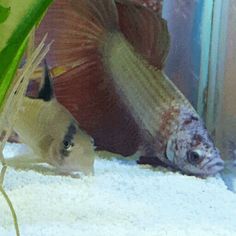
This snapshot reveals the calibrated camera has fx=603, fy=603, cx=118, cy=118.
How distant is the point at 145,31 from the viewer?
2.43 metres

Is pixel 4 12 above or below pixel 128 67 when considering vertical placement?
above

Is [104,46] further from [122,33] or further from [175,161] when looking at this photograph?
[175,161]

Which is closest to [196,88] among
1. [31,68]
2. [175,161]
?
[175,161]

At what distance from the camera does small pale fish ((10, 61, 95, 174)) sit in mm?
2008

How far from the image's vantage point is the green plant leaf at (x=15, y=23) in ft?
3.07

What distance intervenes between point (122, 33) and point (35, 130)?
653 millimetres

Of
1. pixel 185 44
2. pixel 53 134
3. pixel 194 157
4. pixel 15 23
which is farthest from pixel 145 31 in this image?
pixel 15 23

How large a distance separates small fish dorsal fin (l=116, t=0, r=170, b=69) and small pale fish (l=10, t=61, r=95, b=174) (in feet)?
1.80

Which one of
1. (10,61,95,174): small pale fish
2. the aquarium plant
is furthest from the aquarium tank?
the aquarium plant

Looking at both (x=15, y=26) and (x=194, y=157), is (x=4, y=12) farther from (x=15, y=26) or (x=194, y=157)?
(x=194, y=157)

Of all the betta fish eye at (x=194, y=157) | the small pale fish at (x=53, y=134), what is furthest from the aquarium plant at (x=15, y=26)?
the betta fish eye at (x=194, y=157)

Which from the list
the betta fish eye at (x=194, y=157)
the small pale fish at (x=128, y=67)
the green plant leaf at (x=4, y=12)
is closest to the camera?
the green plant leaf at (x=4, y=12)

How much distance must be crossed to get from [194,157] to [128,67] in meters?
0.45

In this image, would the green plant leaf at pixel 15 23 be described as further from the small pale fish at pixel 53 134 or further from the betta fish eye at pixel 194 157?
the betta fish eye at pixel 194 157
